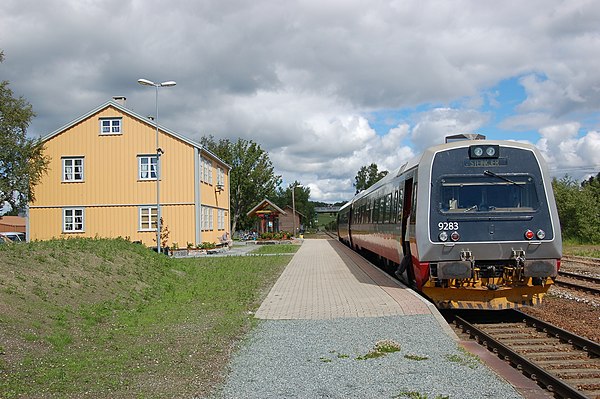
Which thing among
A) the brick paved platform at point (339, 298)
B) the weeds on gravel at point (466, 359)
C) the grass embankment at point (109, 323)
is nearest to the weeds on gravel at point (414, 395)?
the weeds on gravel at point (466, 359)

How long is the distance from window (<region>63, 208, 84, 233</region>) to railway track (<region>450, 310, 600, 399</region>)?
25.6m

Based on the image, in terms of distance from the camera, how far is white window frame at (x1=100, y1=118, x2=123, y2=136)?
→ 31.9 m

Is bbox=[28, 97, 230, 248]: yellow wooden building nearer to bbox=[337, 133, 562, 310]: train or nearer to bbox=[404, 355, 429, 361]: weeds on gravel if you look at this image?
bbox=[337, 133, 562, 310]: train

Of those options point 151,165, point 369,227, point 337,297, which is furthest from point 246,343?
point 151,165

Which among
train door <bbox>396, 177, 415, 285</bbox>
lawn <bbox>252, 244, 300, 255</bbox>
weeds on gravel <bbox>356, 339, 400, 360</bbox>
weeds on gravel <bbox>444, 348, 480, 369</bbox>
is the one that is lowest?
weeds on gravel <bbox>444, 348, 480, 369</bbox>

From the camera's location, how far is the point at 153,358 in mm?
7012

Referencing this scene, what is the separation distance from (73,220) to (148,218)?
4.19m

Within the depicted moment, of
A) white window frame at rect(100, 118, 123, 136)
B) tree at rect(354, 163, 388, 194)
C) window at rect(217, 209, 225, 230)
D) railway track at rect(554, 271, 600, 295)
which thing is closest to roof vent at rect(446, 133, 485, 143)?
railway track at rect(554, 271, 600, 295)

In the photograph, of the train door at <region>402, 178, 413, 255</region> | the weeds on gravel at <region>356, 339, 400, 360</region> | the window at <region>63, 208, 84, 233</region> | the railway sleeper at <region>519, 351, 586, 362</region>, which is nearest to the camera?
the weeds on gravel at <region>356, 339, 400, 360</region>

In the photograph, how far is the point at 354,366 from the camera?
6648 millimetres

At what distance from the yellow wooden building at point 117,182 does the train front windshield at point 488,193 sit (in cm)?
2208

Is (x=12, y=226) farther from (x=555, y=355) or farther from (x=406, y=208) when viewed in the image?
(x=555, y=355)

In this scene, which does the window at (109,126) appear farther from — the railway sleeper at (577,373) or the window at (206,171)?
the railway sleeper at (577,373)

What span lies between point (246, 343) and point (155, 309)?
3.58 meters
